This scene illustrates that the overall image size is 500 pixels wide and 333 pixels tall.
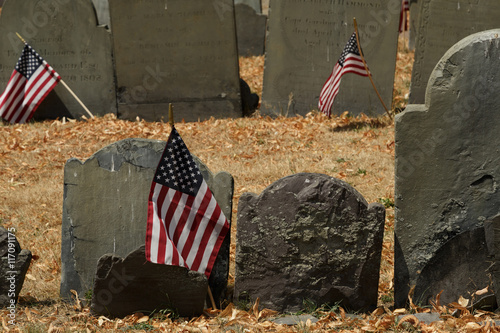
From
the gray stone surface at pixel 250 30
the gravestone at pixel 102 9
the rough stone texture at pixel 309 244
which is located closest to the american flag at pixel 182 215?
the rough stone texture at pixel 309 244

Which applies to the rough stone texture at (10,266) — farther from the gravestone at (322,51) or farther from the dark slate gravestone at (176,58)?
the gravestone at (322,51)

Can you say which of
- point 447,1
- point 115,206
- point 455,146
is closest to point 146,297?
point 115,206

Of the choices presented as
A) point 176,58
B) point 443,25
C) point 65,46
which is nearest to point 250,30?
point 176,58

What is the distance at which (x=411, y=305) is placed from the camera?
4.55m

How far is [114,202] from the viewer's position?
483 cm

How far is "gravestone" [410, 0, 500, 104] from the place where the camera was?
9.27 meters

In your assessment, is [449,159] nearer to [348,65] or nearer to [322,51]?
[348,65]

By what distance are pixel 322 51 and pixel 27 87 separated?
4.44 metres

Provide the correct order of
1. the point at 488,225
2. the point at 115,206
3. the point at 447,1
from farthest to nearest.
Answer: the point at 447,1, the point at 115,206, the point at 488,225

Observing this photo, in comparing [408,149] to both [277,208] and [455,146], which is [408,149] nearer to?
[455,146]

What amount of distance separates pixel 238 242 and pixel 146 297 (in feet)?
2.43

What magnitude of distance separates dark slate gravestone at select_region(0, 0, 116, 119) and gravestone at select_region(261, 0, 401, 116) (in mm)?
2502

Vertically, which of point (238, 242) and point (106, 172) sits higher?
point (106, 172)

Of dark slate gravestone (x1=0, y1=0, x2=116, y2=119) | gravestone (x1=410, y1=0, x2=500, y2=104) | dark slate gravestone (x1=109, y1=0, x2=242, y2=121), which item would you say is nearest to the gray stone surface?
dark slate gravestone (x1=109, y1=0, x2=242, y2=121)
